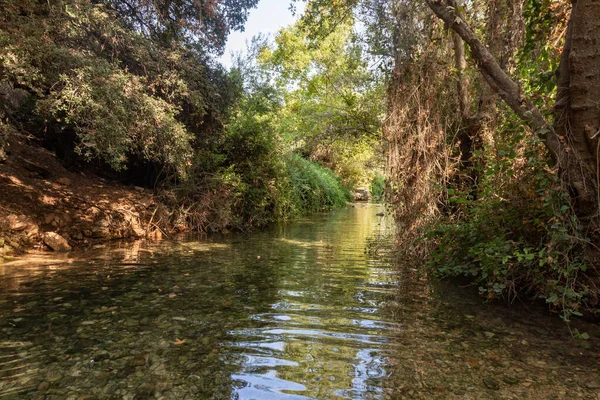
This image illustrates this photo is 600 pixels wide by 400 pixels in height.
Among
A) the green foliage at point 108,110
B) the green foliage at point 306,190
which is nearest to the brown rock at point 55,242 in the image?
the green foliage at point 108,110

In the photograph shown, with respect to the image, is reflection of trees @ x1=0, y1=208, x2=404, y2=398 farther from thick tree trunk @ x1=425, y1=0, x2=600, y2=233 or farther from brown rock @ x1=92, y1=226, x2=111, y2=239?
thick tree trunk @ x1=425, y1=0, x2=600, y2=233

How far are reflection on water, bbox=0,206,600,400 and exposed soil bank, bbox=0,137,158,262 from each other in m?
1.99

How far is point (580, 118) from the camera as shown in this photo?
14.5ft

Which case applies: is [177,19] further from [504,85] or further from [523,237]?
[523,237]

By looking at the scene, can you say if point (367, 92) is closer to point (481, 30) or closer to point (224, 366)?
point (481, 30)

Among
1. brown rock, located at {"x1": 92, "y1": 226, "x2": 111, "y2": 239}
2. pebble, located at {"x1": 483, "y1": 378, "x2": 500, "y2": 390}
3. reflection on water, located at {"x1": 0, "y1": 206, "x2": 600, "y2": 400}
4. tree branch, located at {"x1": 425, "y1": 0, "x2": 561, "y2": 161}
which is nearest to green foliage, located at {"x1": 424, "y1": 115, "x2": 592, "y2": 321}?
tree branch, located at {"x1": 425, "y1": 0, "x2": 561, "y2": 161}

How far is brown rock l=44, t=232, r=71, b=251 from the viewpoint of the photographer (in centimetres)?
855

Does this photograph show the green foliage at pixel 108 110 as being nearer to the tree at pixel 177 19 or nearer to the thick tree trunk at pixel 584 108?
the tree at pixel 177 19

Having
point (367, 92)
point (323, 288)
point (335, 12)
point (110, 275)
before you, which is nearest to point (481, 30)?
point (335, 12)

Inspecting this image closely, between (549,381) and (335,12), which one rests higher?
(335,12)

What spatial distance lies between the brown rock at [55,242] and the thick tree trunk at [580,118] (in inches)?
346

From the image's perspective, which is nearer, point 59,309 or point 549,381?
point 549,381

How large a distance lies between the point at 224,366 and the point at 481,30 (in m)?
7.69

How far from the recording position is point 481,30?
7.92 meters
